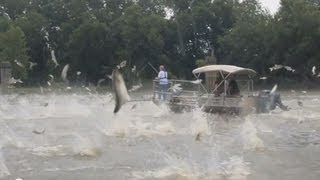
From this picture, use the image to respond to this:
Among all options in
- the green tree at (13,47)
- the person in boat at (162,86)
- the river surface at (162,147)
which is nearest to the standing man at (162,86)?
the person in boat at (162,86)

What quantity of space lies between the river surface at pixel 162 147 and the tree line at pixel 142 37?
122 ft

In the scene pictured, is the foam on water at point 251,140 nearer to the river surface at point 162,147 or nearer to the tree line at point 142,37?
the river surface at point 162,147

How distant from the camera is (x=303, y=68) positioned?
54.1 meters

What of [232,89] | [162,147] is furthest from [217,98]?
[162,147]

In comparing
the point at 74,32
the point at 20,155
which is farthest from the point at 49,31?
the point at 20,155

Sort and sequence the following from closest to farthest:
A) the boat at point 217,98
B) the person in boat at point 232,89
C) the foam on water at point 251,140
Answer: the foam on water at point 251,140, the boat at point 217,98, the person in boat at point 232,89

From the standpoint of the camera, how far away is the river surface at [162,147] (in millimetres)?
10625

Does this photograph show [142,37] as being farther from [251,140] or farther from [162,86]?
[251,140]

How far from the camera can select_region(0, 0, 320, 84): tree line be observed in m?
59.0

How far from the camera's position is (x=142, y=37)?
65.1 m

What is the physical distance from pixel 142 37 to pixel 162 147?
5180cm

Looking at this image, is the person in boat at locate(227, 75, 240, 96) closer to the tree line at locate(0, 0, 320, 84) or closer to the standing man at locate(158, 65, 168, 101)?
the standing man at locate(158, 65, 168, 101)

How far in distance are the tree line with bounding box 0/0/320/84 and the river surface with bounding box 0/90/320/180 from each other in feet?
122

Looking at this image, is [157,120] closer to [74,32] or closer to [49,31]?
[74,32]
